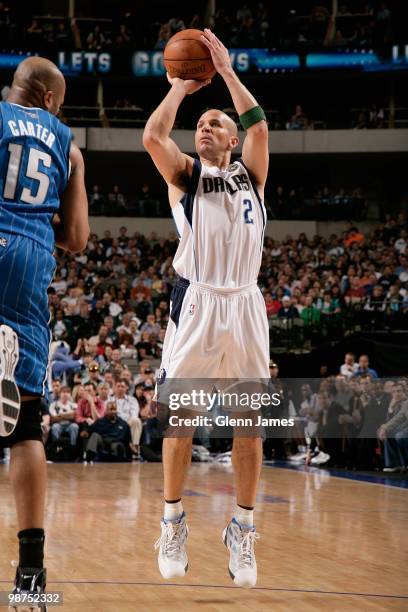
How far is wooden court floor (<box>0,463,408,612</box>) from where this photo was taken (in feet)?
17.5

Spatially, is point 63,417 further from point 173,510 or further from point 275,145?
point 275,145

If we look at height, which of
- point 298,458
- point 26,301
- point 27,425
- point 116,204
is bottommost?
point 298,458

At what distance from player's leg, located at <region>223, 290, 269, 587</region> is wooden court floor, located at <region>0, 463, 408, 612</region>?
31cm

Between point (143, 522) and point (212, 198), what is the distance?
4335 mm

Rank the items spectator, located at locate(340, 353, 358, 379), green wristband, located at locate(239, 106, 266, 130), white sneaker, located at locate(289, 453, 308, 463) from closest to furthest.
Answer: green wristband, located at locate(239, 106, 266, 130) → white sneaker, located at locate(289, 453, 308, 463) → spectator, located at locate(340, 353, 358, 379)

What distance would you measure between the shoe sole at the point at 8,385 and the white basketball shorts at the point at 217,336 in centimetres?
169

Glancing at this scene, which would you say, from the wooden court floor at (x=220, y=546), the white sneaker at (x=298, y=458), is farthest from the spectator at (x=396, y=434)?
the white sneaker at (x=298, y=458)

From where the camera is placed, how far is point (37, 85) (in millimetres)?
3867

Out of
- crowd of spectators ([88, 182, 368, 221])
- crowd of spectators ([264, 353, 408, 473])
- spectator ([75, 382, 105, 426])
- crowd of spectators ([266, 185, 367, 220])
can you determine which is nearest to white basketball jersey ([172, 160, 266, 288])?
crowd of spectators ([264, 353, 408, 473])

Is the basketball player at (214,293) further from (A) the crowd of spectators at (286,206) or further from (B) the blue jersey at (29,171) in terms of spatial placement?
(A) the crowd of spectators at (286,206)

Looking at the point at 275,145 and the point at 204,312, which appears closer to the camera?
the point at 204,312

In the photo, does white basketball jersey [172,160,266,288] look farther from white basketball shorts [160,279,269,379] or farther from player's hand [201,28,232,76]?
player's hand [201,28,232,76]

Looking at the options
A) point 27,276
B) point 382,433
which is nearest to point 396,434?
point 382,433

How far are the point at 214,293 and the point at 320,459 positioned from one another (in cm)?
1052
